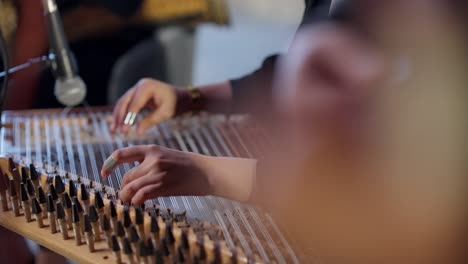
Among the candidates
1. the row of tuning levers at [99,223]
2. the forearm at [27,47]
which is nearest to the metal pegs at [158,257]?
the row of tuning levers at [99,223]

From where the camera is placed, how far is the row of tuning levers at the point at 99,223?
95cm

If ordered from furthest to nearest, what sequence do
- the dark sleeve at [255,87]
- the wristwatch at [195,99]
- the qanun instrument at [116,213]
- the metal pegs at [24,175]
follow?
1. the wristwatch at [195,99]
2. the dark sleeve at [255,87]
3. the metal pegs at [24,175]
4. the qanun instrument at [116,213]

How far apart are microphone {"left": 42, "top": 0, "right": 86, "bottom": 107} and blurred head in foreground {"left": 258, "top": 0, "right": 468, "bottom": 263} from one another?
2.57 ft

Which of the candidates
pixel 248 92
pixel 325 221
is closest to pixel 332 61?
pixel 325 221

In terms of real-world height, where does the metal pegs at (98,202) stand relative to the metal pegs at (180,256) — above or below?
below

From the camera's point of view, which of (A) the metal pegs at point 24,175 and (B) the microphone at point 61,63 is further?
(B) the microphone at point 61,63

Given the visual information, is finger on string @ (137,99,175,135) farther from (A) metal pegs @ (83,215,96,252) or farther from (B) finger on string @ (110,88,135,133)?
(A) metal pegs @ (83,215,96,252)

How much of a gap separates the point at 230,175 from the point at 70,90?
0.68 meters

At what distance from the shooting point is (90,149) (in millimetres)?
1418

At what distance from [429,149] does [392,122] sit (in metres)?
0.07

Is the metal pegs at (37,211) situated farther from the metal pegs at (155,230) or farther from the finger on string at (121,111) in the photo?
the finger on string at (121,111)

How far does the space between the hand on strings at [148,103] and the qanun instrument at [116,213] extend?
0.05m

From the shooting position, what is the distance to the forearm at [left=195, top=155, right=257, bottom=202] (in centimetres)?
109

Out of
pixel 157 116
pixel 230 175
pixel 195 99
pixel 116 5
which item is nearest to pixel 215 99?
pixel 195 99
